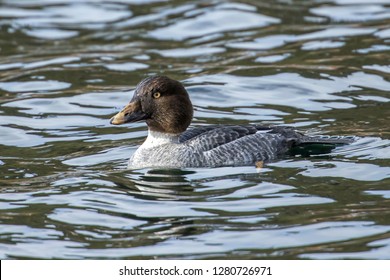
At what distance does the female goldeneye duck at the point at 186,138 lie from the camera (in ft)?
39.1

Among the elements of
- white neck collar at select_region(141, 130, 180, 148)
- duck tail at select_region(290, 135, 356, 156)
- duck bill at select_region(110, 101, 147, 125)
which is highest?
duck bill at select_region(110, 101, 147, 125)

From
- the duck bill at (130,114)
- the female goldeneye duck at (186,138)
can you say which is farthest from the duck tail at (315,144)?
the duck bill at (130,114)

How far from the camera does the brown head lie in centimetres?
1207

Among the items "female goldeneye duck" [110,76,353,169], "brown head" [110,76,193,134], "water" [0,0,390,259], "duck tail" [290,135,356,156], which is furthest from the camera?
"duck tail" [290,135,356,156]

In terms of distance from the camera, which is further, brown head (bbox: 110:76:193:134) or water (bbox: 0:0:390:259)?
brown head (bbox: 110:76:193:134)

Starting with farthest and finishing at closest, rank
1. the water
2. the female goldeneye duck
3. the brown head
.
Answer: the brown head
the female goldeneye duck
the water

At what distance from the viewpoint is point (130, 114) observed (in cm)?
1202

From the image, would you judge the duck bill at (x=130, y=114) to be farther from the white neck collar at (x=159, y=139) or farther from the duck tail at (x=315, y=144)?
the duck tail at (x=315, y=144)

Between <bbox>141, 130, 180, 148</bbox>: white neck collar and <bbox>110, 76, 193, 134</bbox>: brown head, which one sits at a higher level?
<bbox>110, 76, 193, 134</bbox>: brown head

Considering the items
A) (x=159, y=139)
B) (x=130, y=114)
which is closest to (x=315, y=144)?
(x=159, y=139)

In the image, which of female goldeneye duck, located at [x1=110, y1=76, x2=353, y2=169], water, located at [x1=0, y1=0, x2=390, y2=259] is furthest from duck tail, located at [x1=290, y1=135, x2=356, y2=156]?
water, located at [x1=0, y1=0, x2=390, y2=259]

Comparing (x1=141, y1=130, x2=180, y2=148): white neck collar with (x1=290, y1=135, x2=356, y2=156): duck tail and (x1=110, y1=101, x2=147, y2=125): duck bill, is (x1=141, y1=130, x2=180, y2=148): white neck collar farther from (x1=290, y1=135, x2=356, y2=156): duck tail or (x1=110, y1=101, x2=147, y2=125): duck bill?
(x1=290, y1=135, x2=356, y2=156): duck tail

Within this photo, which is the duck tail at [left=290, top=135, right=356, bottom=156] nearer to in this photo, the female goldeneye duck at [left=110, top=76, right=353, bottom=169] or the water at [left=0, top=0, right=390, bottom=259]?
the female goldeneye duck at [left=110, top=76, right=353, bottom=169]

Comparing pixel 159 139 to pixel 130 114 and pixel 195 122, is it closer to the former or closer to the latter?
pixel 130 114
